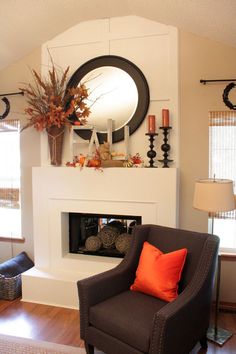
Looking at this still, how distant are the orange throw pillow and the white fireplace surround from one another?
71 centimetres

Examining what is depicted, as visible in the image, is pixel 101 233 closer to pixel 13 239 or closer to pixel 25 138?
pixel 13 239

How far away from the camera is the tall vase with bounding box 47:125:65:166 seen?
3.36 m

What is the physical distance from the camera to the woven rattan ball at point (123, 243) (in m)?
3.28

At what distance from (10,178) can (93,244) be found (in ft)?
4.36

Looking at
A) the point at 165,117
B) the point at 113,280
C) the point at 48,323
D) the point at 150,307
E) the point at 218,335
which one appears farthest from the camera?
the point at 165,117

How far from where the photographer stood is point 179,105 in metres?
3.13

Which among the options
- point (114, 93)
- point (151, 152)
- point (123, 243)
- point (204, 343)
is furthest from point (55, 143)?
point (204, 343)

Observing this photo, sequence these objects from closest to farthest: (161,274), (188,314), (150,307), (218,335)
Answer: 1. (188,314)
2. (150,307)
3. (161,274)
4. (218,335)

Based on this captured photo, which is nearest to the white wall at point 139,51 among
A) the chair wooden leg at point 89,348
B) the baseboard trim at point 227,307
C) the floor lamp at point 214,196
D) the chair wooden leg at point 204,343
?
the floor lamp at point 214,196

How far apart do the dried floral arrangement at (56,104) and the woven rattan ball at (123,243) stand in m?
1.29

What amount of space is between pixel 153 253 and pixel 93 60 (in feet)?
6.97

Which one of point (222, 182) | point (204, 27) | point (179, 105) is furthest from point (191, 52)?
point (222, 182)

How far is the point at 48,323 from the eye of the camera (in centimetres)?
279

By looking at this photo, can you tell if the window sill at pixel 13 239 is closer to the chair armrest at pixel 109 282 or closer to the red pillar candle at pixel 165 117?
the chair armrest at pixel 109 282
